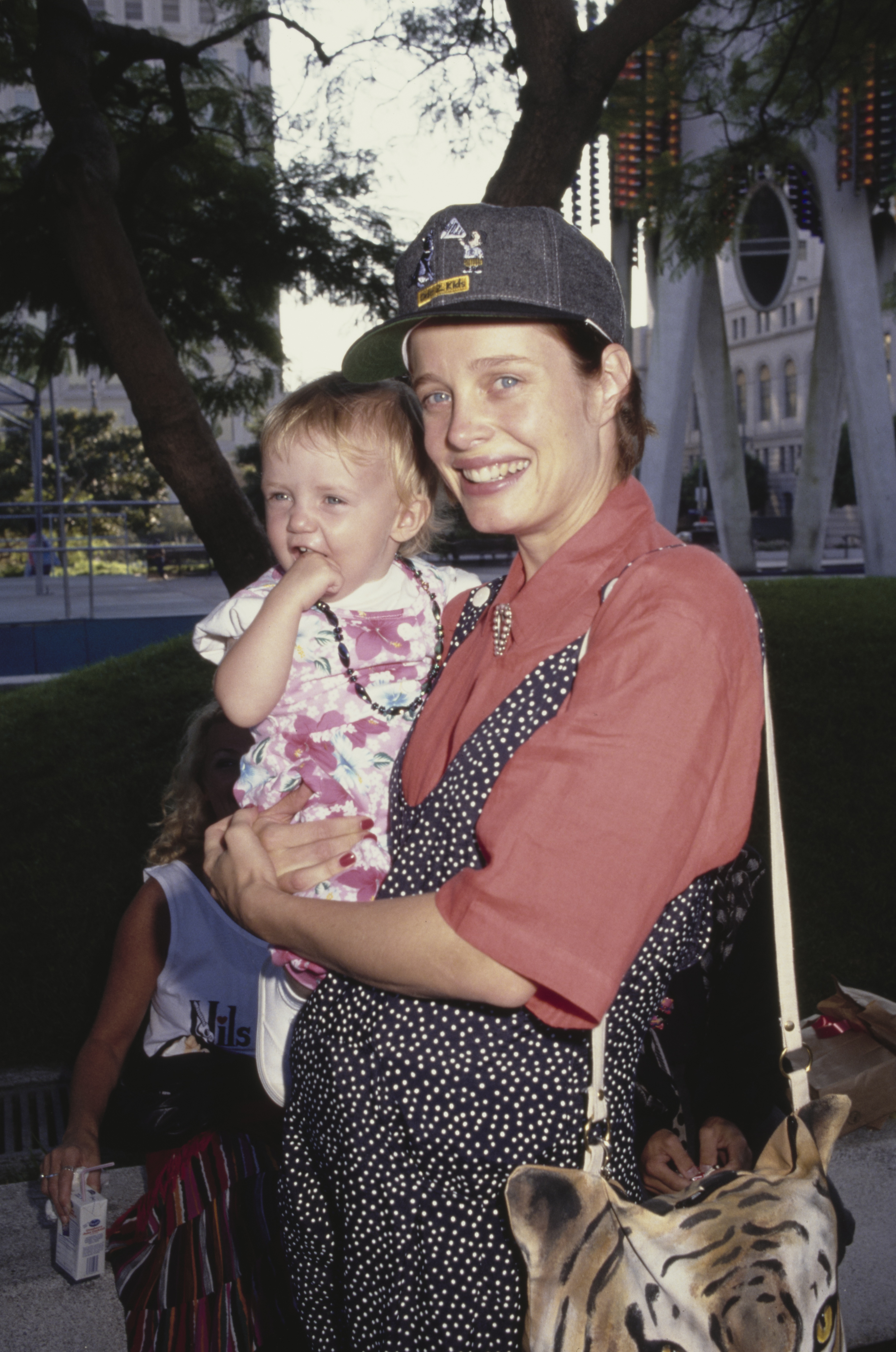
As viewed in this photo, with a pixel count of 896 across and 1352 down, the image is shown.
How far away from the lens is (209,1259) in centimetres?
238

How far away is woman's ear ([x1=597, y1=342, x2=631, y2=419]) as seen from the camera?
63.0 inches

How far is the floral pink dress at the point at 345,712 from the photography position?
1993 millimetres

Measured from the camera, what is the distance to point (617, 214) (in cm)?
2155

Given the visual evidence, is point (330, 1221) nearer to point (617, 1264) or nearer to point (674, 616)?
point (617, 1264)

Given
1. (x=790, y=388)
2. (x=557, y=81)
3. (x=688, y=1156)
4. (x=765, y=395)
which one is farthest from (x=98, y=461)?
(x=688, y=1156)

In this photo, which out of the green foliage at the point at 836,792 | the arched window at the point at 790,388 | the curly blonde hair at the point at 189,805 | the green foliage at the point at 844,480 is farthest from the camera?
the arched window at the point at 790,388

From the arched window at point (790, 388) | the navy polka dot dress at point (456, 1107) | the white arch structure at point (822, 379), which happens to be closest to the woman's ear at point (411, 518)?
the navy polka dot dress at point (456, 1107)

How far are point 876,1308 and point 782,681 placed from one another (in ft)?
14.6

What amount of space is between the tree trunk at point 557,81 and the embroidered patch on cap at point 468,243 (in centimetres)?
355

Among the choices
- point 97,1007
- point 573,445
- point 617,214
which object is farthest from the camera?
point 617,214

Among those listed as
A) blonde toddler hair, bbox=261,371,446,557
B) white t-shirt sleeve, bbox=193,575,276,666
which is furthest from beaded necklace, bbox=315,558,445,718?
blonde toddler hair, bbox=261,371,446,557

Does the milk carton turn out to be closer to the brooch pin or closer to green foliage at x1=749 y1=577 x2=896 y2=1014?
the brooch pin

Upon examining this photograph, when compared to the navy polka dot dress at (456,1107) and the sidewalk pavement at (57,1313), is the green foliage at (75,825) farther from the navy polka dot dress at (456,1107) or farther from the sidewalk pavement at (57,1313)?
the navy polka dot dress at (456,1107)

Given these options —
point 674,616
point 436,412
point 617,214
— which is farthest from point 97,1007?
point 617,214
